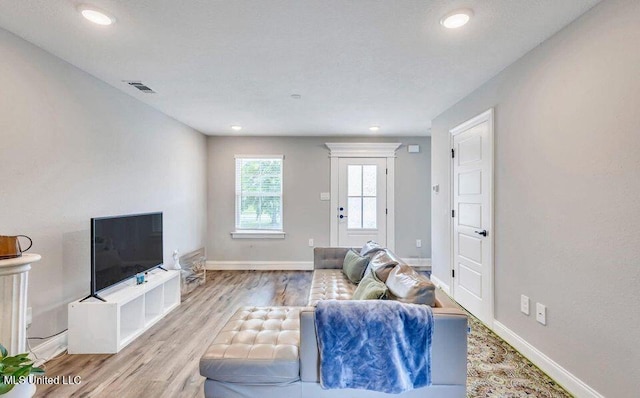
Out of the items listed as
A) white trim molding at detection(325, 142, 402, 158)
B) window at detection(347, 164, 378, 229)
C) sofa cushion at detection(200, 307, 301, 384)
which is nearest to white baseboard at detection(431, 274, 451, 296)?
window at detection(347, 164, 378, 229)

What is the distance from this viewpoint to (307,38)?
6.55 feet

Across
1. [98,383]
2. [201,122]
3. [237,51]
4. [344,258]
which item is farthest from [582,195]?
[201,122]

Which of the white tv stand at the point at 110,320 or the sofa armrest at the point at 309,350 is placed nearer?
the sofa armrest at the point at 309,350

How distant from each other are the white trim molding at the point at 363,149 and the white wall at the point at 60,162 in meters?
2.88

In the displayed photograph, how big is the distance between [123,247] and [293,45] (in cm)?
240

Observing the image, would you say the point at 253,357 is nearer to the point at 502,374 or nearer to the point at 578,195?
the point at 502,374

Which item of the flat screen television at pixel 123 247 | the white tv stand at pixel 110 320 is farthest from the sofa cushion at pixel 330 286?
the flat screen television at pixel 123 247

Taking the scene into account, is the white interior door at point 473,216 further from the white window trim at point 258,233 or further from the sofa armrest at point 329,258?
the white window trim at point 258,233

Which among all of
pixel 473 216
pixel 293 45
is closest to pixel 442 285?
pixel 473 216

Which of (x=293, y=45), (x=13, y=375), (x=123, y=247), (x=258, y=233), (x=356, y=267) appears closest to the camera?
(x=13, y=375)

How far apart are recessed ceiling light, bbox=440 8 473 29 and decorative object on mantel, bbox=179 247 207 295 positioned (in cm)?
396

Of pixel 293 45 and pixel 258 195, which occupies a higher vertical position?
pixel 293 45

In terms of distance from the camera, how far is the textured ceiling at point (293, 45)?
1.70 metres

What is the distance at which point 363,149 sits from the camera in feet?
16.9
